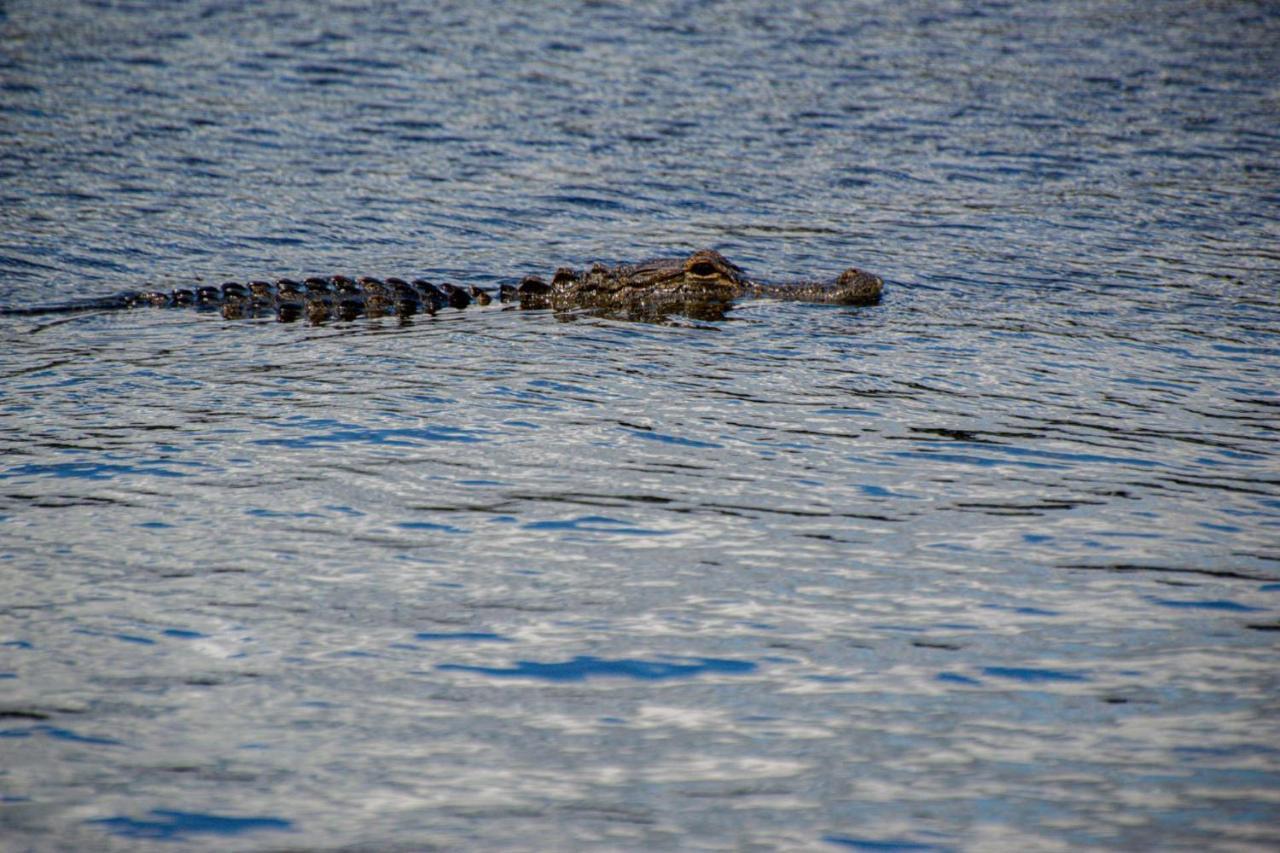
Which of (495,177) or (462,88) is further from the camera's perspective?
(462,88)

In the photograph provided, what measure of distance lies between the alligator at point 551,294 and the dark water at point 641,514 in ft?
0.83

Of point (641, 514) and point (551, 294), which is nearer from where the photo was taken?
point (641, 514)

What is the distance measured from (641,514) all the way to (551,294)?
4.26m

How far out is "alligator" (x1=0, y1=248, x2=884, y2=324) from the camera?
9148 mm

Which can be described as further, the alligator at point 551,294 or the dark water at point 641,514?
the alligator at point 551,294

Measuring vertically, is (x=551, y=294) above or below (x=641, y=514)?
above

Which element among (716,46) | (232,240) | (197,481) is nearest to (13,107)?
(232,240)

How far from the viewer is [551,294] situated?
9.48 metres

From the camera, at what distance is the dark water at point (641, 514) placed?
12.2 feet

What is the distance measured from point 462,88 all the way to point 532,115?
1407mm

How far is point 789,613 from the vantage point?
4668 mm

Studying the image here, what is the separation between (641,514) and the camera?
5469 millimetres

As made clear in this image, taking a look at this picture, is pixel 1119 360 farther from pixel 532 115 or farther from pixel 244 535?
pixel 532 115

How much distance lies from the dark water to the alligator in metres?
0.25
